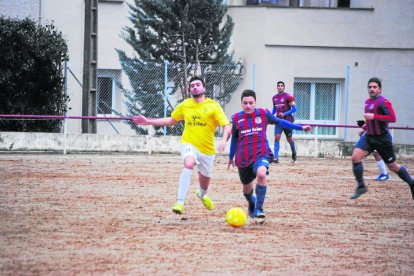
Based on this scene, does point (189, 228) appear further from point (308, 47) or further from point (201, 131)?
point (308, 47)

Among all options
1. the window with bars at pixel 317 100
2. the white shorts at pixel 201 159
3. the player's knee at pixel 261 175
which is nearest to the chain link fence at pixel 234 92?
the window with bars at pixel 317 100

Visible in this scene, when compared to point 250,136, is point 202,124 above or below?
above

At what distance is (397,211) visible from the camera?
1384cm

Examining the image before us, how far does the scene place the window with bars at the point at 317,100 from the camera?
30.3m

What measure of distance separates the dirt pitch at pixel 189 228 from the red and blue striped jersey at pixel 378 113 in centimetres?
124

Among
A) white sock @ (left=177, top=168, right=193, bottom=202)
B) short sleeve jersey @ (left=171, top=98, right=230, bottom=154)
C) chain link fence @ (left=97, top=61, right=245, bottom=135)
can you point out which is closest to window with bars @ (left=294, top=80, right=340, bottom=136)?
chain link fence @ (left=97, top=61, right=245, bottom=135)

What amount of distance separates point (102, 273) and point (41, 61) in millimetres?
19459

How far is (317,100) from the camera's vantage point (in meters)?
30.6

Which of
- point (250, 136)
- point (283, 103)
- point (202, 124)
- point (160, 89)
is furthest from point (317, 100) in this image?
point (250, 136)

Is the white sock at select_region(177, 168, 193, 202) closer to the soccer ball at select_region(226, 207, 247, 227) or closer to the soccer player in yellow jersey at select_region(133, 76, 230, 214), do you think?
the soccer player in yellow jersey at select_region(133, 76, 230, 214)

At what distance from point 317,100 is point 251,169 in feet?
62.3

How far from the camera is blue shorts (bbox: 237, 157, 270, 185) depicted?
11805 mm

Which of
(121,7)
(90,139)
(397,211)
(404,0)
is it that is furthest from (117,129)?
(397,211)

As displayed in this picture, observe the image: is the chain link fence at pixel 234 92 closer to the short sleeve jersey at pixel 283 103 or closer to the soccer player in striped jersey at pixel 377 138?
the short sleeve jersey at pixel 283 103
